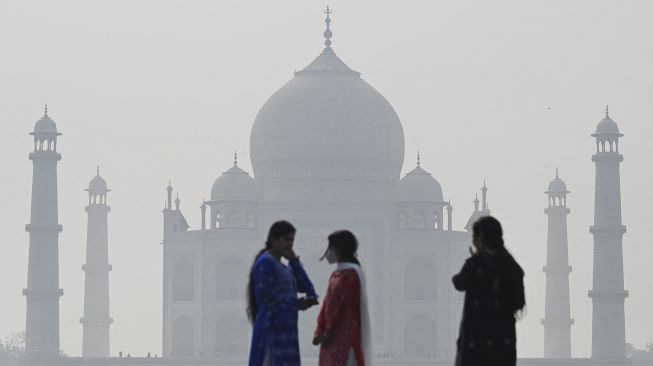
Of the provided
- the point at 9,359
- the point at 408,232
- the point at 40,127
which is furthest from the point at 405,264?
the point at 9,359

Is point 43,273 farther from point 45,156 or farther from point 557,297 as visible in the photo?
point 557,297

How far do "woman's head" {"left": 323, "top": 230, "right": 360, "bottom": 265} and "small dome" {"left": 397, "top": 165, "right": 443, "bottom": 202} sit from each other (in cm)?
3663

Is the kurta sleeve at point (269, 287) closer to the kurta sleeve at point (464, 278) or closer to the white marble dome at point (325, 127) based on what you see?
the kurta sleeve at point (464, 278)

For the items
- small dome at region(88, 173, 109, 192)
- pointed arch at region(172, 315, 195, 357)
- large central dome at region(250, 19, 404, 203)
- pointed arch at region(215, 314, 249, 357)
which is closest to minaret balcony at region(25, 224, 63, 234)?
pointed arch at region(172, 315, 195, 357)

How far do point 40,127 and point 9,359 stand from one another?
20827mm

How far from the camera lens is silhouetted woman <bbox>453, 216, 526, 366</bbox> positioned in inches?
363

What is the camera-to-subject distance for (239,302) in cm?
4556

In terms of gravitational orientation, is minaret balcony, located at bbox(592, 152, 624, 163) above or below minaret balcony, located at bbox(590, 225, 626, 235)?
above

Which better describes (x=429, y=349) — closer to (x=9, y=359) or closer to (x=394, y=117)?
(x=394, y=117)

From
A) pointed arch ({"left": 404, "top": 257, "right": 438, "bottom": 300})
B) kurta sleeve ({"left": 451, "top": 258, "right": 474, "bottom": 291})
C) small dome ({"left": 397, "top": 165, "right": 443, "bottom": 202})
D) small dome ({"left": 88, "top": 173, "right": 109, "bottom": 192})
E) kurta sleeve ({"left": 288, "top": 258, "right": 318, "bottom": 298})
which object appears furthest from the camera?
small dome ({"left": 88, "top": 173, "right": 109, "bottom": 192})

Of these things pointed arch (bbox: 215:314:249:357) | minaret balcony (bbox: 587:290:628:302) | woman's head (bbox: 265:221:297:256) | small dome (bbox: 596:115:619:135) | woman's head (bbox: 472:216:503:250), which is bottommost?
woman's head (bbox: 472:216:503:250)

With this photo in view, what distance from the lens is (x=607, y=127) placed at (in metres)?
45.9

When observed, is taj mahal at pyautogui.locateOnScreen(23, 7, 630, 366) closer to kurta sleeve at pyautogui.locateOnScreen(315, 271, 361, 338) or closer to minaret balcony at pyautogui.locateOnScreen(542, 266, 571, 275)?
minaret balcony at pyautogui.locateOnScreen(542, 266, 571, 275)

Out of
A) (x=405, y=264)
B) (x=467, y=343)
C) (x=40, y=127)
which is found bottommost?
(x=467, y=343)
